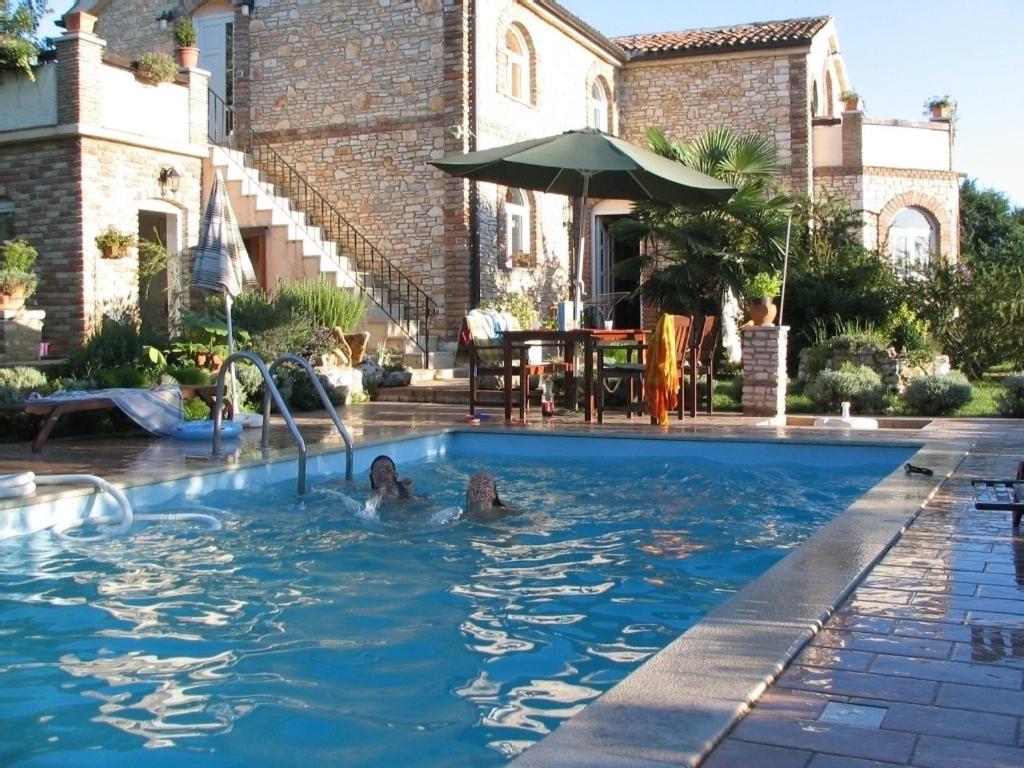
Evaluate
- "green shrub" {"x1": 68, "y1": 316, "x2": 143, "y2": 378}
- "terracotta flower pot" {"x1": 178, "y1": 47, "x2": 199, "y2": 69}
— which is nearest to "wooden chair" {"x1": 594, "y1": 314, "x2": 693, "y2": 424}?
"green shrub" {"x1": 68, "y1": 316, "x2": 143, "y2": 378}

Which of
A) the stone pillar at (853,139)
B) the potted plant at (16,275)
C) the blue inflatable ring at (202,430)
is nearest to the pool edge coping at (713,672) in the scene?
the blue inflatable ring at (202,430)

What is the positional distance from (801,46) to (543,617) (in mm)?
17590

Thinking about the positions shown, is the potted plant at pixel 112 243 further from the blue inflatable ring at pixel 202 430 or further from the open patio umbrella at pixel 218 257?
the blue inflatable ring at pixel 202 430

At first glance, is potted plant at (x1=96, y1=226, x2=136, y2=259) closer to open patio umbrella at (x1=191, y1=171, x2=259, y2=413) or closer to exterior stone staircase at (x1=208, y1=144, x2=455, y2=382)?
exterior stone staircase at (x1=208, y1=144, x2=455, y2=382)

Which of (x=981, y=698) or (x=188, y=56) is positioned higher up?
(x=188, y=56)

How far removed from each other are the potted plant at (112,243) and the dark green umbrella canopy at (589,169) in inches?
181

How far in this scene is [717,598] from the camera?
4.75 meters

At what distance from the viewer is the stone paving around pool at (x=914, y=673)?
2389 millimetres

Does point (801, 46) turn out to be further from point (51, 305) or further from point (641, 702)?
point (641, 702)

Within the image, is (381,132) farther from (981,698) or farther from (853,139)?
(981,698)

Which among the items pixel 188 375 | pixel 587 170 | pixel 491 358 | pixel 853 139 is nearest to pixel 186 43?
pixel 491 358

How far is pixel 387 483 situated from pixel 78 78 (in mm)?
8796

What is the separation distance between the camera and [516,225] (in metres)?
18.4

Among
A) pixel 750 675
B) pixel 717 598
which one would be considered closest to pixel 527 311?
pixel 717 598
